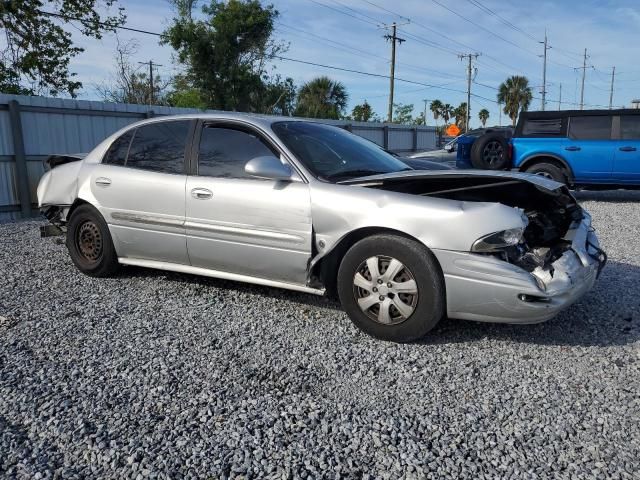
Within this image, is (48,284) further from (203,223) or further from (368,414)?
(368,414)

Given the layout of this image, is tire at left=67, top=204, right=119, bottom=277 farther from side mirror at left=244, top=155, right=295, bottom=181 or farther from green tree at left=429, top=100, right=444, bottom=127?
green tree at left=429, top=100, right=444, bottom=127

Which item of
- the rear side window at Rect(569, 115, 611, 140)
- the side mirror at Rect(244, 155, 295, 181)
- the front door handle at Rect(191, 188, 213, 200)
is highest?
the rear side window at Rect(569, 115, 611, 140)

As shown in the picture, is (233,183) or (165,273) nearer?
(233,183)

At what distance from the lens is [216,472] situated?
2.23 meters

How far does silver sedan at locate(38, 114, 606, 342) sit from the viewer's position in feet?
10.8

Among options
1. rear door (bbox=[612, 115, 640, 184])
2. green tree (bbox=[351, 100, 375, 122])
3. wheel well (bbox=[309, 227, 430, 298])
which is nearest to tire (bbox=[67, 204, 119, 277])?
wheel well (bbox=[309, 227, 430, 298])

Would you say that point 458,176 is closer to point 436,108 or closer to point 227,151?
point 227,151

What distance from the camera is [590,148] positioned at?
33.4ft

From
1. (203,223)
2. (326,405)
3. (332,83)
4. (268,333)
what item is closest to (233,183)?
(203,223)

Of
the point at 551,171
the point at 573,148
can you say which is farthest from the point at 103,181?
the point at 573,148

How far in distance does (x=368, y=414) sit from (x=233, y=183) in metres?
2.13

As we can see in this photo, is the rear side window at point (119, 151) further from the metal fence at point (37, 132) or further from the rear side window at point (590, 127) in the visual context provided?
the rear side window at point (590, 127)

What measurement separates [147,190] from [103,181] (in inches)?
23.3

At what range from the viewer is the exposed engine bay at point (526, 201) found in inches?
134
